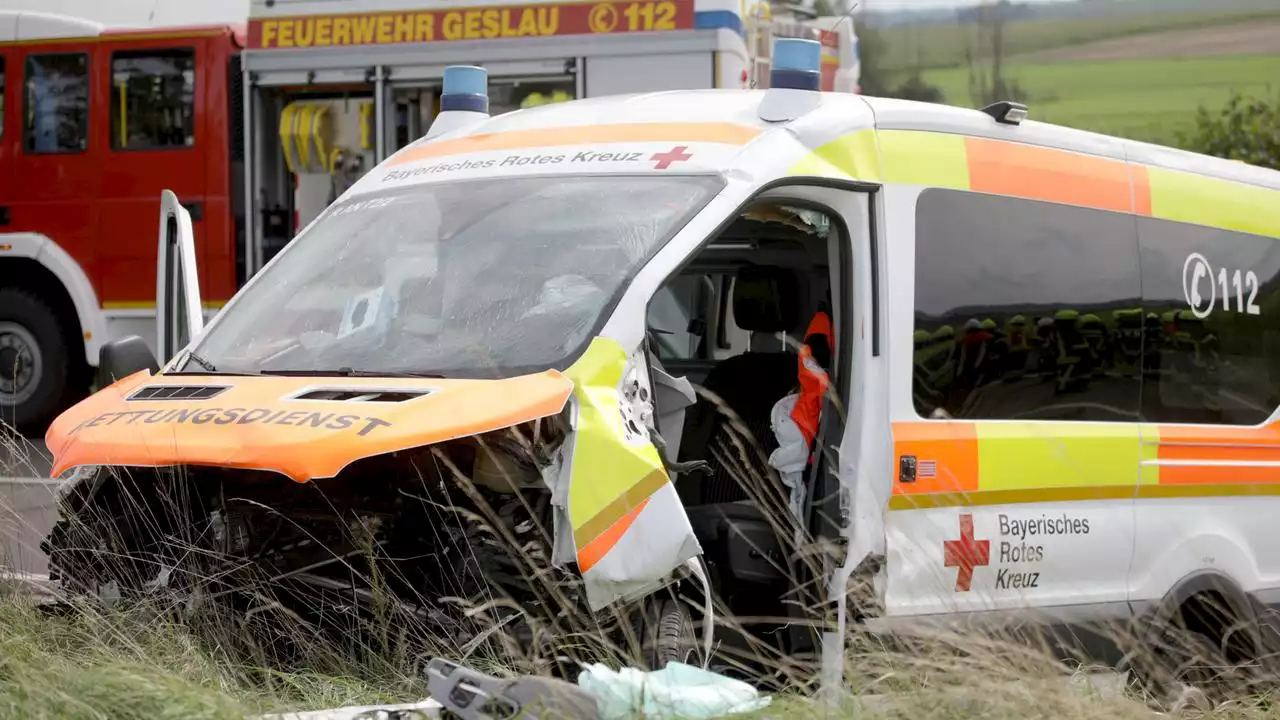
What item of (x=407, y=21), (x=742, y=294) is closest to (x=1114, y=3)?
(x=407, y=21)

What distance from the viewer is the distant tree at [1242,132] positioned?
28078mm

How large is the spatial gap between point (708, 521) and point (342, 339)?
1212 mm

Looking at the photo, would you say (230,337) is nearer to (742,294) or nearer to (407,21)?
(742,294)

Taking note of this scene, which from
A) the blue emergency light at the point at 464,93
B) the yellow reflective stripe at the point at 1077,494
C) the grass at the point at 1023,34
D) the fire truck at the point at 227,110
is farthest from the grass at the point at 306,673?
the grass at the point at 1023,34

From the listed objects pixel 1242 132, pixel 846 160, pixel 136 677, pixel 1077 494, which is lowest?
pixel 136 677

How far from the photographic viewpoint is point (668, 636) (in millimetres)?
4289

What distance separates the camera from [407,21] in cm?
1156

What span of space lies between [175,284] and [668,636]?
8.30 feet

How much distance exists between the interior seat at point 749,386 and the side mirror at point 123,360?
1.72 metres

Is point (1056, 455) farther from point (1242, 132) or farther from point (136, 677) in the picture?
point (1242, 132)

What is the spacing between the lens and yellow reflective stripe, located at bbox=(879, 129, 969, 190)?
4945 mm

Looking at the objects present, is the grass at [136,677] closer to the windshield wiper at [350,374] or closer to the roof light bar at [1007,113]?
the windshield wiper at [350,374]

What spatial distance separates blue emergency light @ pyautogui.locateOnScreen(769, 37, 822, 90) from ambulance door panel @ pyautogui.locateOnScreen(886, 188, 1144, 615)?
0.48 m

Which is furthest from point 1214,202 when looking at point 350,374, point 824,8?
point 824,8
